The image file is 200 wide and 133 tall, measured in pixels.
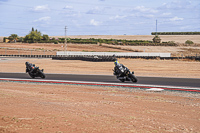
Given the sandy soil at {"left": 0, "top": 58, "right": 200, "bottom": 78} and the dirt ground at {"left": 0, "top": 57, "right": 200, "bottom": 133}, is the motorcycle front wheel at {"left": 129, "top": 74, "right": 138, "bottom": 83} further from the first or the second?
the sandy soil at {"left": 0, "top": 58, "right": 200, "bottom": 78}

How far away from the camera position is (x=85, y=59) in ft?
162

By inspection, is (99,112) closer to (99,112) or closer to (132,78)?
(99,112)

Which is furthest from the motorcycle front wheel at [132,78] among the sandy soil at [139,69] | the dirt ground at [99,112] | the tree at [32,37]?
the tree at [32,37]

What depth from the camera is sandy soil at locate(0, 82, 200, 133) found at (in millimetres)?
8898

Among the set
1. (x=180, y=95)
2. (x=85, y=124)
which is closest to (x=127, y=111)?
(x=85, y=124)

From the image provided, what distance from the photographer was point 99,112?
1099 centimetres

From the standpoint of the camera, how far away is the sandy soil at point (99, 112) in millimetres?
8898

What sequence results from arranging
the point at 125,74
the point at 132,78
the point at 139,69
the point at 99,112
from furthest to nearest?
the point at 139,69 → the point at 125,74 → the point at 132,78 → the point at 99,112

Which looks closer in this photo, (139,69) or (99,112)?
(99,112)

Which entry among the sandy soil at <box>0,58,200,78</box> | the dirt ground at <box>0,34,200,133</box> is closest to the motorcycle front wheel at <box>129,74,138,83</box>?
the dirt ground at <box>0,34,200,133</box>

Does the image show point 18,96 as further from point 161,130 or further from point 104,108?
point 161,130

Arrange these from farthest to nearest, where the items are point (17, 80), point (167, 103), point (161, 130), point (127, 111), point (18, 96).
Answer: point (17, 80) < point (18, 96) < point (167, 103) < point (127, 111) < point (161, 130)

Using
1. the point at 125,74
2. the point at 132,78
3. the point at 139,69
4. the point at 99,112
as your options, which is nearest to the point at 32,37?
the point at 139,69

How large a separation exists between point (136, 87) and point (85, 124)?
30.0 ft
